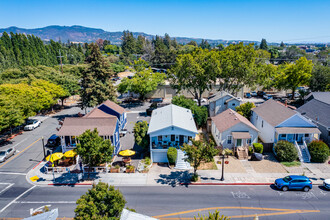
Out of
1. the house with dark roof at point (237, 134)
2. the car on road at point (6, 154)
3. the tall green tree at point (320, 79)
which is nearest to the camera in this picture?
the car on road at point (6, 154)

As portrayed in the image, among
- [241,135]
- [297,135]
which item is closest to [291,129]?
[297,135]

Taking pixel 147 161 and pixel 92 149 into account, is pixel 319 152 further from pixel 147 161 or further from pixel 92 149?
pixel 92 149

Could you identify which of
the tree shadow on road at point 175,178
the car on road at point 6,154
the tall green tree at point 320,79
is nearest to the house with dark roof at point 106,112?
the car on road at point 6,154

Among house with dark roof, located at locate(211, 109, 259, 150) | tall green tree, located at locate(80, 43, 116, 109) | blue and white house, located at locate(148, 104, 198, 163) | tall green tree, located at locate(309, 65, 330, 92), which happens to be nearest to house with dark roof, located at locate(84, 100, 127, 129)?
tall green tree, located at locate(80, 43, 116, 109)

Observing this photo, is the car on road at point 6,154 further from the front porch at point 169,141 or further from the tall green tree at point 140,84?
the tall green tree at point 140,84

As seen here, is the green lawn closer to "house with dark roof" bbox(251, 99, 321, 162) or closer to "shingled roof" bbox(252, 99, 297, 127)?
"house with dark roof" bbox(251, 99, 321, 162)

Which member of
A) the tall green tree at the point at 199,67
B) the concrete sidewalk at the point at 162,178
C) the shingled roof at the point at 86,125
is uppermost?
the tall green tree at the point at 199,67
